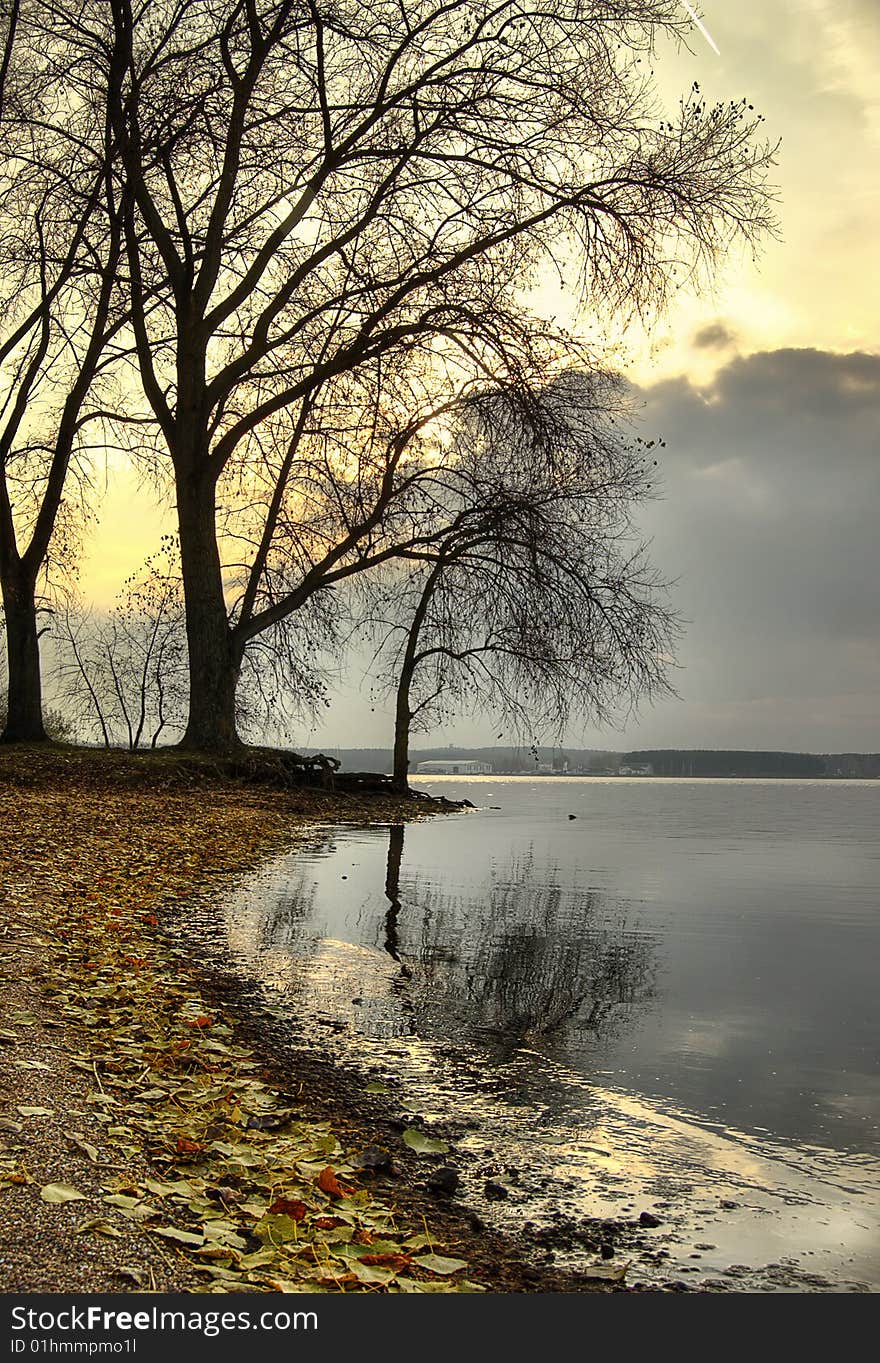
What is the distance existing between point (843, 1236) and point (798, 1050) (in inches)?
93.8

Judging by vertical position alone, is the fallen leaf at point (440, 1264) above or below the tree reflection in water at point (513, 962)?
above

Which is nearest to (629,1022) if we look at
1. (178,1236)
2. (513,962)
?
(513,962)

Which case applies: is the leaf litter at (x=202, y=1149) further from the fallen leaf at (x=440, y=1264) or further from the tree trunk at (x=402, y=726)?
the tree trunk at (x=402, y=726)

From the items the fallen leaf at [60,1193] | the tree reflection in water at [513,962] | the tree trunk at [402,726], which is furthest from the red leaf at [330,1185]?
the tree trunk at [402,726]

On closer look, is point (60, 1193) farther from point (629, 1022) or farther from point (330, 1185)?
point (629, 1022)

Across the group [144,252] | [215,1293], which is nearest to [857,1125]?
[215,1293]

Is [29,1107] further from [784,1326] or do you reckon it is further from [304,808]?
[304,808]

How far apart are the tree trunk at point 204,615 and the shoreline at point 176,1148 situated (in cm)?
1255

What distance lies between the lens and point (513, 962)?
7.74 m

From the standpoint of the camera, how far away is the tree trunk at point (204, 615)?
20375mm

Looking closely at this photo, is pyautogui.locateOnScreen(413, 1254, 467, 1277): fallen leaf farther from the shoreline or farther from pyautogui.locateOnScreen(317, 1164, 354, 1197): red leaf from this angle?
pyautogui.locateOnScreen(317, 1164, 354, 1197): red leaf

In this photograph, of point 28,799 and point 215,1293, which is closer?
point 215,1293

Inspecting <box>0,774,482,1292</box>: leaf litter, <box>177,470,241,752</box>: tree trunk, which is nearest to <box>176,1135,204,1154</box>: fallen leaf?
<box>0,774,482,1292</box>: leaf litter

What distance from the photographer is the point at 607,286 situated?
16188 mm
